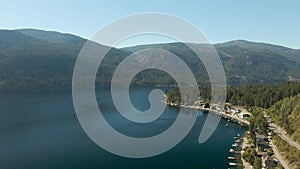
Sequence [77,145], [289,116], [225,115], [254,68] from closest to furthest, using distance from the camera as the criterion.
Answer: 1. [77,145]
2. [289,116]
3. [225,115]
4. [254,68]

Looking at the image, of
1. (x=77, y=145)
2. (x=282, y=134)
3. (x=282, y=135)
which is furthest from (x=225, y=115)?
(x=77, y=145)

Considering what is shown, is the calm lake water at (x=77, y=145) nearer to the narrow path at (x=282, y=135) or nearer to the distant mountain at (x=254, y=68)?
the narrow path at (x=282, y=135)

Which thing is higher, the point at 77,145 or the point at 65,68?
the point at 65,68

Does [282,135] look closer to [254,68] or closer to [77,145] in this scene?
[77,145]

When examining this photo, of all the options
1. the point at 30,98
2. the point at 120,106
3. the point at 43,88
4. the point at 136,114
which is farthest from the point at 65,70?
the point at 136,114

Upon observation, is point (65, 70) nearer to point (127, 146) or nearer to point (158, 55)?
point (158, 55)

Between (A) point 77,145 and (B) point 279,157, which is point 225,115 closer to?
(B) point 279,157

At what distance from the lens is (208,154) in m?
21.6

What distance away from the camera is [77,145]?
23547mm

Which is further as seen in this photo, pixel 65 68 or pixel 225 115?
pixel 65 68

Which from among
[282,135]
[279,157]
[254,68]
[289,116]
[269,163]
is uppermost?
[254,68]

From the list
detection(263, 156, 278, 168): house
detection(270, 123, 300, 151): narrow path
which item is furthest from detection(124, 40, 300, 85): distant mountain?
detection(263, 156, 278, 168): house

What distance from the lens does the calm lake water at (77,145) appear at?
1966cm

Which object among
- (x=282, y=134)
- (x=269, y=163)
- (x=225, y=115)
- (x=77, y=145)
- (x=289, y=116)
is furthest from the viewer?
(x=225, y=115)
